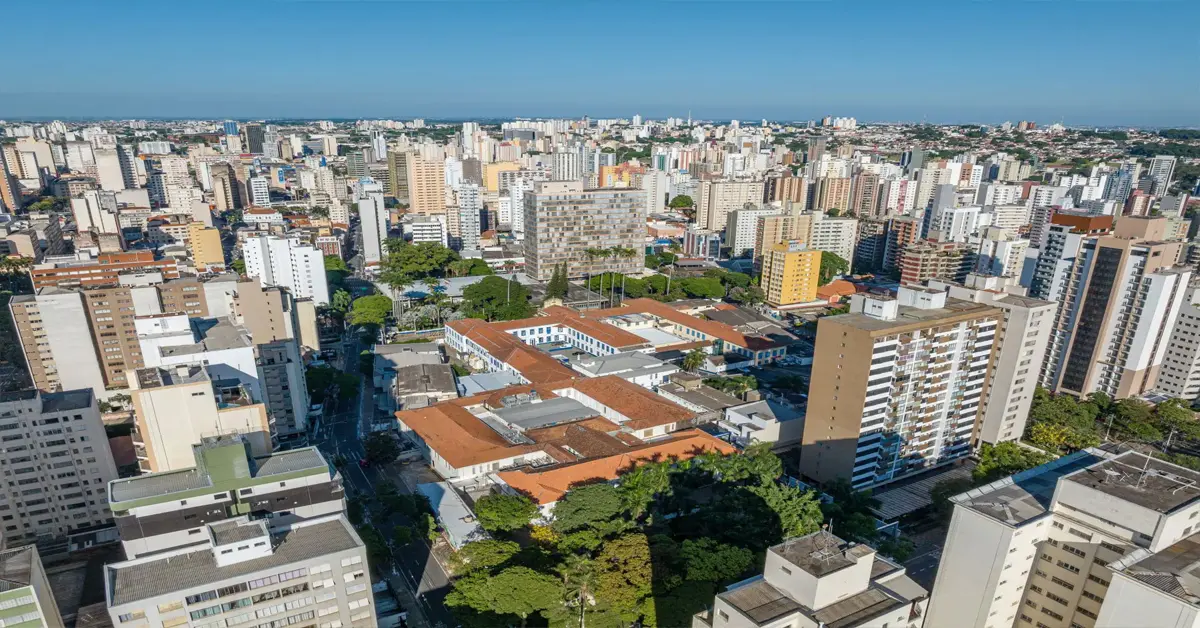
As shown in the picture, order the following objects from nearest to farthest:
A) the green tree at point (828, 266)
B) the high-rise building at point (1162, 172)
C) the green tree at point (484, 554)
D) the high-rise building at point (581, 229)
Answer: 1. the green tree at point (484, 554)
2. the high-rise building at point (581, 229)
3. the green tree at point (828, 266)
4. the high-rise building at point (1162, 172)

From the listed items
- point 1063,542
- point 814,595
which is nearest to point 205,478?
point 814,595

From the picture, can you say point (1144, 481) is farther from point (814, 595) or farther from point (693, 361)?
point (693, 361)

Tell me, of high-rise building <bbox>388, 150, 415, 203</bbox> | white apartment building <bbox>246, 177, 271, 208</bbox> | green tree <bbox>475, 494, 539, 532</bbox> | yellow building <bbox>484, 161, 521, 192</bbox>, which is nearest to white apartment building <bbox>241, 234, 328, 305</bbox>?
green tree <bbox>475, 494, 539, 532</bbox>

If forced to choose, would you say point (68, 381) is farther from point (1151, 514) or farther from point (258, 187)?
point (258, 187)

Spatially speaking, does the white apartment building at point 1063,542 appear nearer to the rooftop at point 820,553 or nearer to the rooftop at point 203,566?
the rooftop at point 820,553

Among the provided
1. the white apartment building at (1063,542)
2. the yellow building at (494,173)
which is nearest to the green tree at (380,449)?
the white apartment building at (1063,542)
